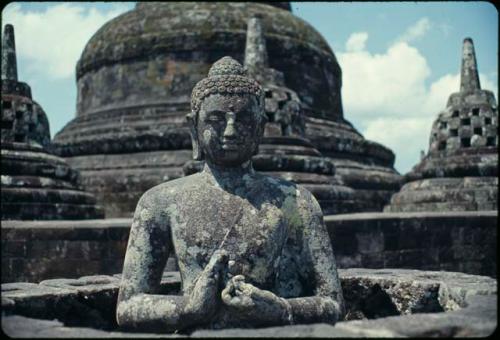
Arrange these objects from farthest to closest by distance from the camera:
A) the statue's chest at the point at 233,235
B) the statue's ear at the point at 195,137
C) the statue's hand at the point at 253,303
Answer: the statue's ear at the point at 195,137 < the statue's chest at the point at 233,235 < the statue's hand at the point at 253,303

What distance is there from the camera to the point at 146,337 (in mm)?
2658

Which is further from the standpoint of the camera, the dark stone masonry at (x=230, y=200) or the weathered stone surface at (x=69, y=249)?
the weathered stone surface at (x=69, y=249)

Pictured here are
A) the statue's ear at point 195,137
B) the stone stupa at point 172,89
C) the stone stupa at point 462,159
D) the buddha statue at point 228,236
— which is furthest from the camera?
the stone stupa at point 172,89

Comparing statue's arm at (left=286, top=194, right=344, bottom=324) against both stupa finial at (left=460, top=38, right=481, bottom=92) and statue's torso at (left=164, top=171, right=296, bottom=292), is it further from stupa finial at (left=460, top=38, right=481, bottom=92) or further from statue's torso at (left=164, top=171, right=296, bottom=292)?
stupa finial at (left=460, top=38, right=481, bottom=92)

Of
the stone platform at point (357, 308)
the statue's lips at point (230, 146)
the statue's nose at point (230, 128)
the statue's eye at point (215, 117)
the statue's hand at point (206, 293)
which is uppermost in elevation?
the statue's eye at point (215, 117)

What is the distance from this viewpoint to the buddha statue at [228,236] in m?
3.33

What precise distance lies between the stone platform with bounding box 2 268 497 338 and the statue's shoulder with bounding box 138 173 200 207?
75 centimetres

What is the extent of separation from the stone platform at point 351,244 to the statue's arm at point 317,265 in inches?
142

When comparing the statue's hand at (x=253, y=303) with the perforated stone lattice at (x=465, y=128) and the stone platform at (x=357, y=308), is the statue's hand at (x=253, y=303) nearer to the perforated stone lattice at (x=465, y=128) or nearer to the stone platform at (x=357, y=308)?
the stone platform at (x=357, y=308)

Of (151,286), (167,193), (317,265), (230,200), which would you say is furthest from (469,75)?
(151,286)

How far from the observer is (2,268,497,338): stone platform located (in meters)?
2.67

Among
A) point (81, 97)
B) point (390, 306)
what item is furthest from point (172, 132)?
point (390, 306)

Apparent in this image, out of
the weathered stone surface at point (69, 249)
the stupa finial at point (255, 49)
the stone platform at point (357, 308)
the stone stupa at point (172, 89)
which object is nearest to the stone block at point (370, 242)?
the weathered stone surface at point (69, 249)

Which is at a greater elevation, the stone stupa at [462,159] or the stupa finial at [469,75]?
the stupa finial at [469,75]
